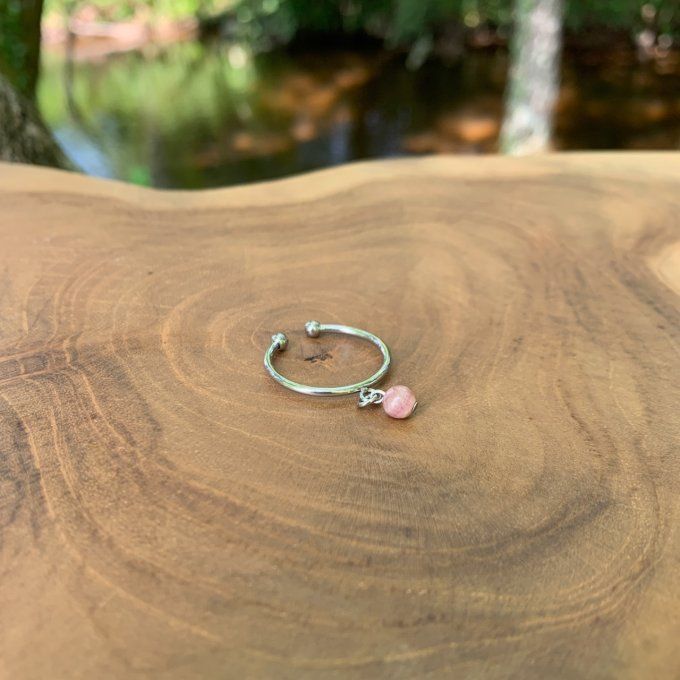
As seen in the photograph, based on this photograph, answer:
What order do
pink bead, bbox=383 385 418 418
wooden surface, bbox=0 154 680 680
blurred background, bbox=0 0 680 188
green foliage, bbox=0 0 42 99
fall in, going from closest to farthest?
wooden surface, bbox=0 154 680 680, pink bead, bbox=383 385 418 418, green foliage, bbox=0 0 42 99, blurred background, bbox=0 0 680 188

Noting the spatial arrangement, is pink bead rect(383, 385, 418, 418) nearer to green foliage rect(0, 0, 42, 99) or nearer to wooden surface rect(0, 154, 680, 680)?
wooden surface rect(0, 154, 680, 680)

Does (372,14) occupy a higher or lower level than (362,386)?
lower

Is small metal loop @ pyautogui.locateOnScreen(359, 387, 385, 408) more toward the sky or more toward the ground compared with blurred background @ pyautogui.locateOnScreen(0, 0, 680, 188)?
more toward the sky

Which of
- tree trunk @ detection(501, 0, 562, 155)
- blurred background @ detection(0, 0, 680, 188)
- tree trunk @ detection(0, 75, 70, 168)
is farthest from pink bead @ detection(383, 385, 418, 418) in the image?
tree trunk @ detection(501, 0, 562, 155)

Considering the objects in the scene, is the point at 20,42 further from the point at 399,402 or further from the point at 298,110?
the point at 298,110

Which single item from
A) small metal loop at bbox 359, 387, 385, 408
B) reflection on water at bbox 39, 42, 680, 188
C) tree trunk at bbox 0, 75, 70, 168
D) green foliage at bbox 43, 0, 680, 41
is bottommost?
reflection on water at bbox 39, 42, 680, 188

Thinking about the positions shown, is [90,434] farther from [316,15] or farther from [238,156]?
[316,15]

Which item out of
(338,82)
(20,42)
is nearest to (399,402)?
(20,42)
